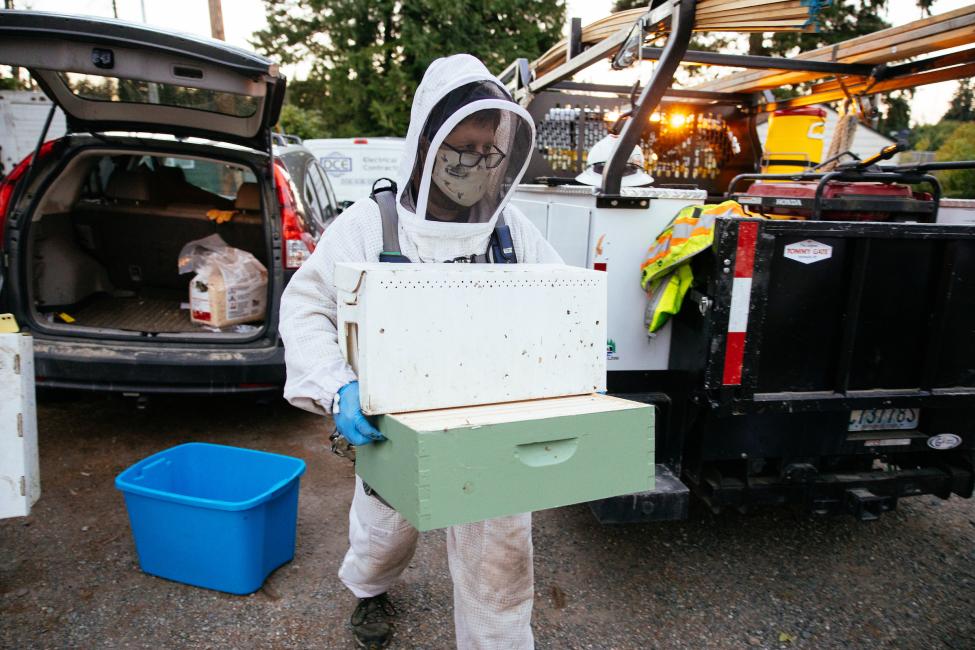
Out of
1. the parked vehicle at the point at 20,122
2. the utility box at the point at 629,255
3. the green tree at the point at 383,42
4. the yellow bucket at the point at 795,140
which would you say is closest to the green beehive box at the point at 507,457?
the utility box at the point at 629,255

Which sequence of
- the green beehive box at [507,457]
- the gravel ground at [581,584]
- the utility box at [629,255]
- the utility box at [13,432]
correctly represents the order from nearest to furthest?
the green beehive box at [507,457]
the utility box at [13,432]
the gravel ground at [581,584]
the utility box at [629,255]

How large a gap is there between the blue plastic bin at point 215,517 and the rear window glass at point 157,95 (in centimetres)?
176

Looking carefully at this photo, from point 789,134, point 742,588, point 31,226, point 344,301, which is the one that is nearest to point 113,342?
point 31,226

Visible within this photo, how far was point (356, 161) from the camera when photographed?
9789 millimetres

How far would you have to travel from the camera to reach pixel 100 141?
11.9 feet

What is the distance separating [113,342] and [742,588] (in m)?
3.32

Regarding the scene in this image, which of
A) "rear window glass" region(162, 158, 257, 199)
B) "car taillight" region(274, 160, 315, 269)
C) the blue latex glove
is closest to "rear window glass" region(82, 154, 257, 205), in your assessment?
"rear window glass" region(162, 158, 257, 199)

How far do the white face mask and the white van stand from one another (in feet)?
26.7

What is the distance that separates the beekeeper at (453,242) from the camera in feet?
5.78

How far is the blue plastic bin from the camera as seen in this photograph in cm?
237

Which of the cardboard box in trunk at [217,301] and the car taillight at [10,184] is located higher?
the car taillight at [10,184]

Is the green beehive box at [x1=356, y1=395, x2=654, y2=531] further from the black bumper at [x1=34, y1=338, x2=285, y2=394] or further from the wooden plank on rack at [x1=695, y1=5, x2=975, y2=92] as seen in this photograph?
the wooden plank on rack at [x1=695, y1=5, x2=975, y2=92]

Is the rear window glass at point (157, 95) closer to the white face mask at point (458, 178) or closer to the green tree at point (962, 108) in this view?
the white face mask at point (458, 178)

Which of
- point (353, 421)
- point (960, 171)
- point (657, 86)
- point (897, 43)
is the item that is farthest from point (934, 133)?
point (353, 421)
